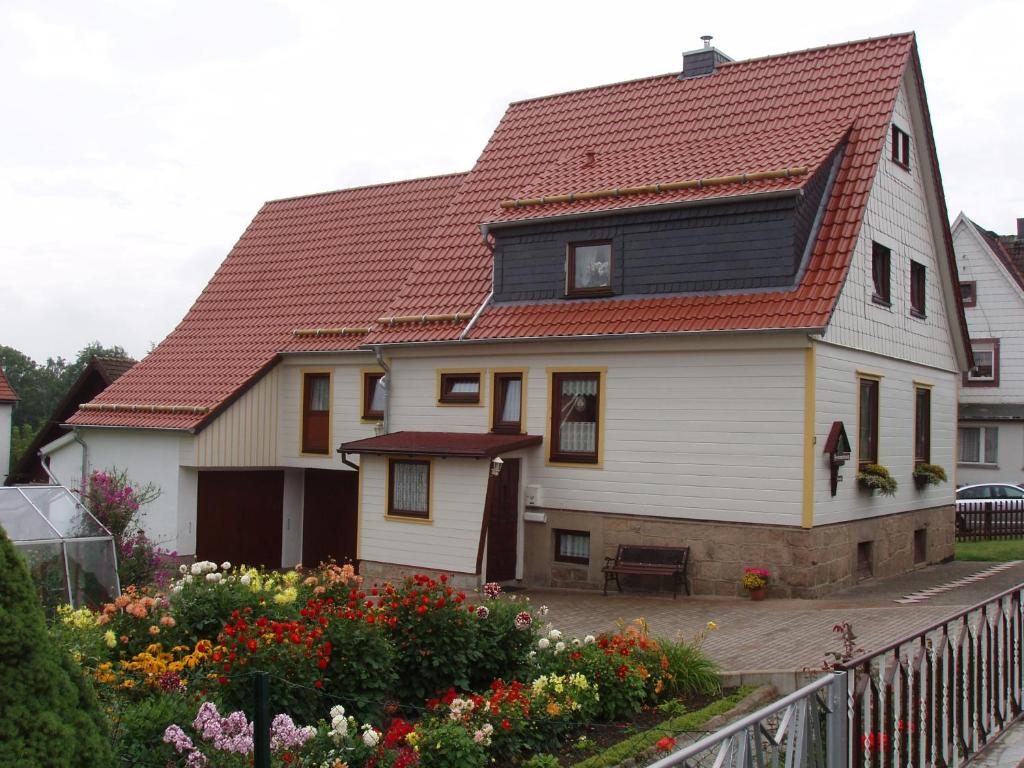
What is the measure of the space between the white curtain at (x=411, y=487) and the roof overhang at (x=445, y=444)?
1.37ft

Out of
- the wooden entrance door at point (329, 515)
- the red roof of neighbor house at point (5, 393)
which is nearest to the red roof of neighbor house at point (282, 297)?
the wooden entrance door at point (329, 515)

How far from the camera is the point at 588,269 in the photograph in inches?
744

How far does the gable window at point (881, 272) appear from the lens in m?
18.7

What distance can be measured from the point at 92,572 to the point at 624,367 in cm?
866

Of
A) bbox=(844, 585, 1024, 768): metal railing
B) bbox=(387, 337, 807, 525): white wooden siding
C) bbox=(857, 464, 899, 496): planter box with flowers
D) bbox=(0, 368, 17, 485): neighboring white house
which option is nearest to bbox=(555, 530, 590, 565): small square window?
bbox=(387, 337, 807, 525): white wooden siding

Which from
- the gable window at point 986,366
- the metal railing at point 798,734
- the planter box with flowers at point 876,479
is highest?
the gable window at point 986,366

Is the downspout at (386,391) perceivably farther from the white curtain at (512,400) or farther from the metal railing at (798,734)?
the metal railing at (798,734)

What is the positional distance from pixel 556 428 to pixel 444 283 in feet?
14.0

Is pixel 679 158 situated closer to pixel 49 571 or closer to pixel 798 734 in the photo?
pixel 49 571

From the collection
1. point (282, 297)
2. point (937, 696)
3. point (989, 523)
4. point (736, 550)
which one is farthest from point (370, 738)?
point (989, 523)

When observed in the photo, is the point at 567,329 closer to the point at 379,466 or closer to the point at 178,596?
the point at 379,466

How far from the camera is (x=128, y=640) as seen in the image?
9.20m

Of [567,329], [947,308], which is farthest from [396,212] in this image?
[947,308]

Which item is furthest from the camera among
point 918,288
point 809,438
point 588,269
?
point 918,288
